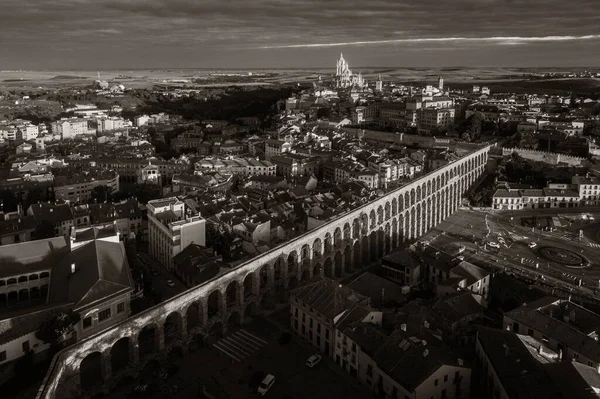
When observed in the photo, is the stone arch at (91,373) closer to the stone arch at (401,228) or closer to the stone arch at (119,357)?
the stone arch at (119,357)

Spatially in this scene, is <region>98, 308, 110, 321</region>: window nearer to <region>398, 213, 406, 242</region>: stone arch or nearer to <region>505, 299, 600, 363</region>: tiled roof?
<region>505, 299, 600, 363</region>: tiled roof

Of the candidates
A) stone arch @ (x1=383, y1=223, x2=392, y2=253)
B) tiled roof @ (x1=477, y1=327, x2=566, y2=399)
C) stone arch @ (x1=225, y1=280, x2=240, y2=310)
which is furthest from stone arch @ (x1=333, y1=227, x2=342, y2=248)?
tiled roof @ (x1=477, y1=327, x2=566, y2=399)

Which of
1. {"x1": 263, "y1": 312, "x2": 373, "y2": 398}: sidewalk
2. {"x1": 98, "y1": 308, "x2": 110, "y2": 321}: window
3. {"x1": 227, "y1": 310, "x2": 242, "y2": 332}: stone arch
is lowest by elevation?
{"x1": 263, "y1": 312, "x2": 373, "y2": 398}: sidewalk

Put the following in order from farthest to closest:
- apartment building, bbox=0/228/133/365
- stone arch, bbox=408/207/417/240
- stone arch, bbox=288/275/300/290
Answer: stone arch, bbox=408/207/417/240
stone arch, bbox=288/275/300/290
apartment building, bbox=0/228/133/365

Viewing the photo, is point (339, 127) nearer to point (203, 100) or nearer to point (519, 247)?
point (519, 247)

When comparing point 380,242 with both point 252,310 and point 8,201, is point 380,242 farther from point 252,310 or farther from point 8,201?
point 8,201

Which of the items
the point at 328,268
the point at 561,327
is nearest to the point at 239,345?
the point at 328,268

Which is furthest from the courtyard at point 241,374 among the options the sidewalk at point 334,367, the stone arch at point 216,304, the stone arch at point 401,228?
the stone arch at point 401,228
